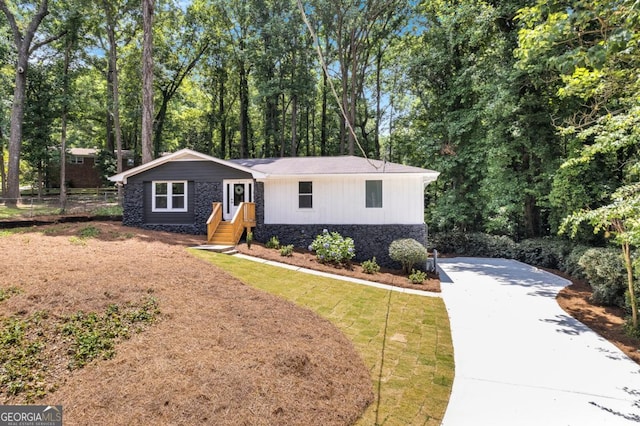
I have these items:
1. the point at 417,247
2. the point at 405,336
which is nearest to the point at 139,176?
the point at 417,247

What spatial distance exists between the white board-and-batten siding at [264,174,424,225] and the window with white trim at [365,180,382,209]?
0.15 meters

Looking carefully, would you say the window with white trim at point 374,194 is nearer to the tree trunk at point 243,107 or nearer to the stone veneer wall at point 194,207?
the stone veneer wall at point 194,207

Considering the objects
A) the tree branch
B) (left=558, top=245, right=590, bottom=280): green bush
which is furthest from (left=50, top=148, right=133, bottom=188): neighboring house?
(left=558, top=245, right=590, bottom=280): green bush

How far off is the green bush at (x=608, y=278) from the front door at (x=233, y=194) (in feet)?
38.7

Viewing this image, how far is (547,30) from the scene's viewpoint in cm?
547

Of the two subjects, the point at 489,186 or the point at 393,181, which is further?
the point at 489,186

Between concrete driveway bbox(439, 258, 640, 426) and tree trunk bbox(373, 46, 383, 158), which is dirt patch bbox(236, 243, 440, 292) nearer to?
concrete driveway bbox(439, 258, 640, 426)

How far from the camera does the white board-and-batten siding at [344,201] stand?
12.6m

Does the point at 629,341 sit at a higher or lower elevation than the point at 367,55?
lower

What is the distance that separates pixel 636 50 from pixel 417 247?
705cm

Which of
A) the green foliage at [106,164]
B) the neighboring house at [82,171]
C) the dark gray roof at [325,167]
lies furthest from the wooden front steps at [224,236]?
the neighboring house at [82,171]

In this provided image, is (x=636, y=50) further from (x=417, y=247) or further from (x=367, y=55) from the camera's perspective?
(x=367, y=55)

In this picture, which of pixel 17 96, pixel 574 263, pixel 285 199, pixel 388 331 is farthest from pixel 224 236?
pixel 17 96

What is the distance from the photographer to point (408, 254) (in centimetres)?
1068
